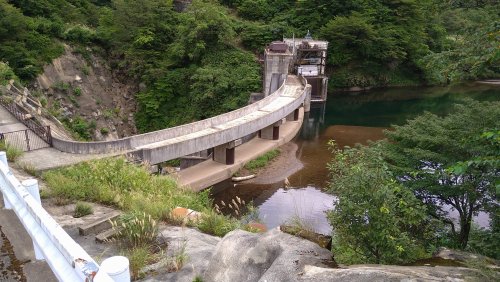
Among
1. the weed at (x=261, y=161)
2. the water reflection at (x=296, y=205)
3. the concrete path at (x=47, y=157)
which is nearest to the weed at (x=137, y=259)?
the concrete path at (x=47, y=157)

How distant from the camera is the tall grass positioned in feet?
21.4

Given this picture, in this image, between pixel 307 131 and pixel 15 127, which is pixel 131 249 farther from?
pixel 307 131

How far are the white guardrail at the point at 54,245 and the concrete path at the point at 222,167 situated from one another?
421 inches

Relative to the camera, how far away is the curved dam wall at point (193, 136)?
14.1 meters

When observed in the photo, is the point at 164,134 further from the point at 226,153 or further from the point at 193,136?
the point at 226,153

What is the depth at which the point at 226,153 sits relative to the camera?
20.0 m

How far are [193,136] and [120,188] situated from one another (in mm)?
9885

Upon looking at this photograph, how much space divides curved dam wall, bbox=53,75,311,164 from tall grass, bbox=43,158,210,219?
15.6 feet

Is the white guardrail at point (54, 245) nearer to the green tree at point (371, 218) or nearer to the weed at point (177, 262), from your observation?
the weed at point (177, 262)

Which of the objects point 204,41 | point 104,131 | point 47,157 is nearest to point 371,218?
point 47,157

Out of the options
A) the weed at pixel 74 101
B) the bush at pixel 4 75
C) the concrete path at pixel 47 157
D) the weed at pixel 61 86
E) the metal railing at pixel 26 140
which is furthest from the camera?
the weed at pixel 74 101

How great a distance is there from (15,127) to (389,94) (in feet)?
118

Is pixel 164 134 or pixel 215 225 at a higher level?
pixel 215 225

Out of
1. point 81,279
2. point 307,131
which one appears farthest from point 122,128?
point 81,279
